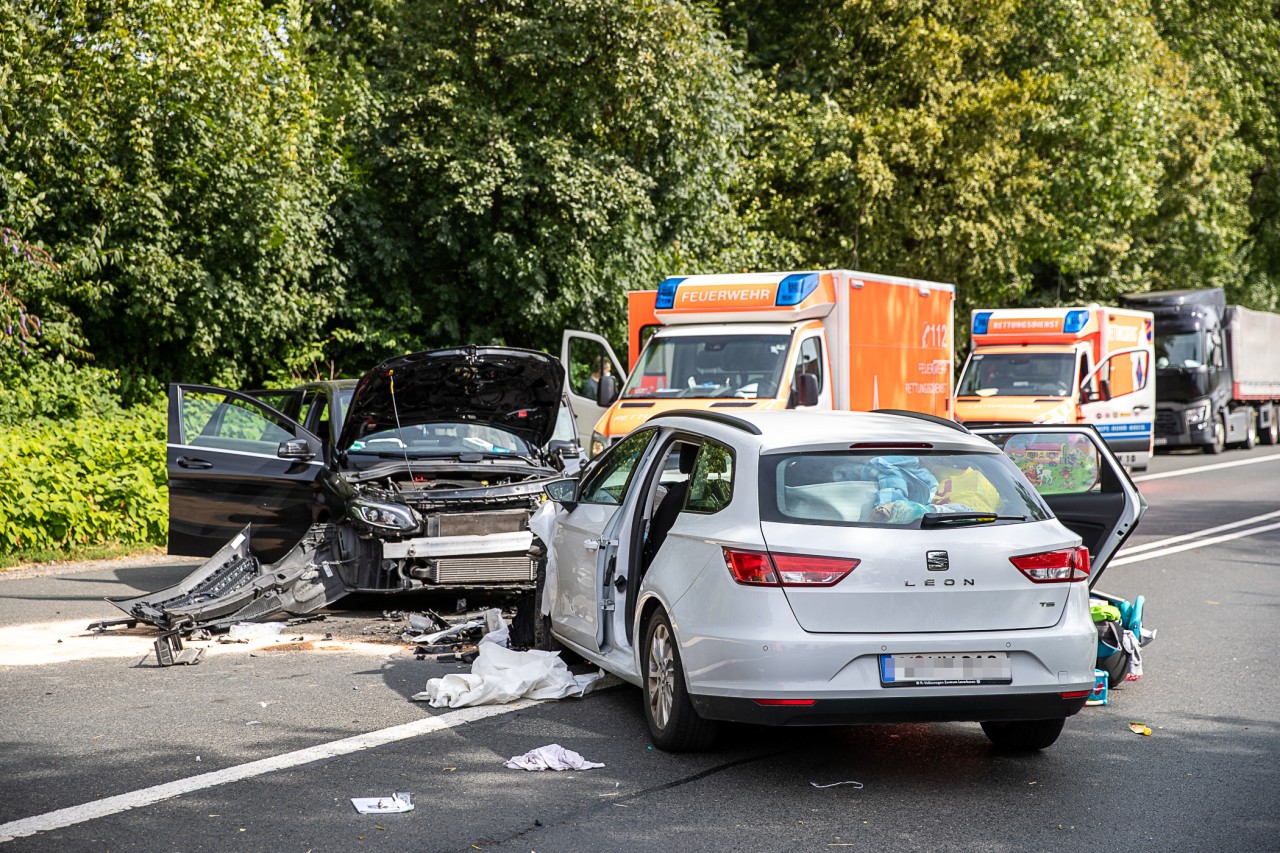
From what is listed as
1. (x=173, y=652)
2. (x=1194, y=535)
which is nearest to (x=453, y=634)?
(x=173, y=652)

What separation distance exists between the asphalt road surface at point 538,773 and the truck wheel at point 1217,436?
22808 millimetres

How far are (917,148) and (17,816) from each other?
25.7 m

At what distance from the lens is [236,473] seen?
10.4 m

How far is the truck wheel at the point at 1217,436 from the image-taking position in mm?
29688

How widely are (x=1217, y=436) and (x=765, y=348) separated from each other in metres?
18.8

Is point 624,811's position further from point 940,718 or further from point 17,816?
point 17,816

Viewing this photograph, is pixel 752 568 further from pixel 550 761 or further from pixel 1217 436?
pixel 1217 436

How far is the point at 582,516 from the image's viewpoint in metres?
7.24

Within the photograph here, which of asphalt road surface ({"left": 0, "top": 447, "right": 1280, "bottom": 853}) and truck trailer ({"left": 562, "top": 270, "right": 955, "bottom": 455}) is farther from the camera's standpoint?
truck trailer ({"left": 562, "top": 270, "right": 955, "bottom": 455})

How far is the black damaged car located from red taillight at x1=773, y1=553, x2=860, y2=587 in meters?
4.14

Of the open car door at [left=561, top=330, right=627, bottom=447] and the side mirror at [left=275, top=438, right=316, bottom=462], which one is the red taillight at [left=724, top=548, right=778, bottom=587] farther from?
the open car door at [left=561, top=330, right=627, bottom=447]

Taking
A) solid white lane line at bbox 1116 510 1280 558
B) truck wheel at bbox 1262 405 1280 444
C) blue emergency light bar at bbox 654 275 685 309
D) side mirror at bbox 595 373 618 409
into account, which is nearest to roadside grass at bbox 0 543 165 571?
side mirror at bbox 595 373 618 409

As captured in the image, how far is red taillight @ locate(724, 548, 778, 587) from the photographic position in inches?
211

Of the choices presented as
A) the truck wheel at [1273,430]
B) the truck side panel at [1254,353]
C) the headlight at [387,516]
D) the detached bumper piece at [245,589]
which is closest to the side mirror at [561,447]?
the headlight at [387,516]
